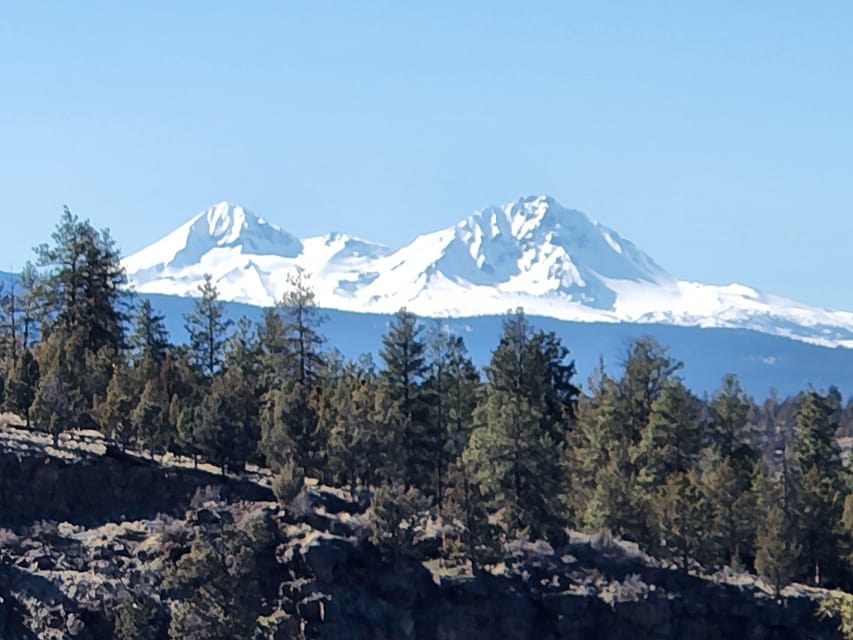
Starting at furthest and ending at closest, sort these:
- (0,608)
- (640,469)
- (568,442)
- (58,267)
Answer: (58,267), (568,442), (640,469), (0,608)

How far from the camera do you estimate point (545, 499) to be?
173 ft

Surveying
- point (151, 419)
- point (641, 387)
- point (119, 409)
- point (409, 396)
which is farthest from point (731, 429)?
point (119, 409)

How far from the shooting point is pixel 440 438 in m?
59.2

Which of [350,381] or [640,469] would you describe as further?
[350,381]

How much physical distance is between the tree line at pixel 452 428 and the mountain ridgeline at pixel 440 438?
0.32 feet

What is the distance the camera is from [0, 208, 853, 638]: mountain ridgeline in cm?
5038

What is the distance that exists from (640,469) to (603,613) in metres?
10.0

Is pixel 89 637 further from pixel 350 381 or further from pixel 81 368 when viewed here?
pixel 350 381

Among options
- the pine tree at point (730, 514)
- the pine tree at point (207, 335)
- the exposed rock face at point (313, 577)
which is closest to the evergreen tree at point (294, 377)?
the pine tree at point (207, 335)

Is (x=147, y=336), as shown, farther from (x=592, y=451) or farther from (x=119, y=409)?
(x=592, y=451)

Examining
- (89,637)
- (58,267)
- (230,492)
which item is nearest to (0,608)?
(89,637)

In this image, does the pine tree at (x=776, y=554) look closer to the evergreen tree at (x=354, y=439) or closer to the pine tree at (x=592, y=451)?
the pine tree at (x=592, y=451)

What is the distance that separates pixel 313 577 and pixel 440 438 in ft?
43.6

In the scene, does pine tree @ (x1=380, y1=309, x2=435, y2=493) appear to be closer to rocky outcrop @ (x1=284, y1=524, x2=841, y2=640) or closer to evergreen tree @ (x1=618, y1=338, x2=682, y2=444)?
rocky outcrop @ (x1=284, y1=524, x2=841, y2=640)
